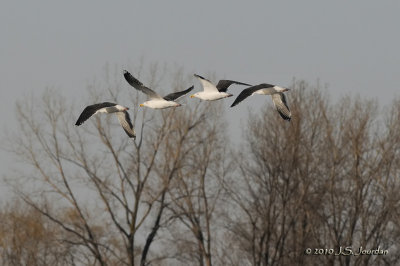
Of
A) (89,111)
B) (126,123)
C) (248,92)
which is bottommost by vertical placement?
(248,92)

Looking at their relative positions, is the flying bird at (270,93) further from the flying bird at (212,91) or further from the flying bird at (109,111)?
the flying bird at (109,111)

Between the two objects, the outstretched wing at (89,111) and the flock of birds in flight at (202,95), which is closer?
the flock of birds in flight at (202,95)

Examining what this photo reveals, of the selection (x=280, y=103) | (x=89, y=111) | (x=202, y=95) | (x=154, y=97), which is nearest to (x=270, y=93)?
(x=280, y=103)

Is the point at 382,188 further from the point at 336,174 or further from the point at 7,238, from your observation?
the point at 7,238

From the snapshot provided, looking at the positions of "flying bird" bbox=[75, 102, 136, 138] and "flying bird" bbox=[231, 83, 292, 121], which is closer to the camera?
"flying bird" bbox=[231, 83, 292, 121]

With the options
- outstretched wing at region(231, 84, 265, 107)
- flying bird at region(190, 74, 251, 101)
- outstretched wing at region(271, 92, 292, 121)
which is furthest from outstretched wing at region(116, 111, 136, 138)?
outstretched wing at region(271, 92, 292, 121)

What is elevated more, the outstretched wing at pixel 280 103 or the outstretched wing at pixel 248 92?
the outstretched wing at pixel 280 103

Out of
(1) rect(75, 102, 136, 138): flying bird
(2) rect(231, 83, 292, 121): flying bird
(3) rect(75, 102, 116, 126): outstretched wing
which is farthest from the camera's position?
(1) rect(75, 102, 136, 138): flying bird

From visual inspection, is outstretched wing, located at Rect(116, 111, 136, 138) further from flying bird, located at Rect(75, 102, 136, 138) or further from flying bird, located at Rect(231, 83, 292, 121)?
flying bird, located at Rect(231, 83, 292, 121)

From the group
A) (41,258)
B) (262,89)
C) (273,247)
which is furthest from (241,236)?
(262,89)

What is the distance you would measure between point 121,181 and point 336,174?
26.9ft

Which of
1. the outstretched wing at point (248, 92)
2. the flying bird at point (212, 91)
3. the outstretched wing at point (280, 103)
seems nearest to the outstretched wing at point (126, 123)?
the flying bird at point (212, 91)

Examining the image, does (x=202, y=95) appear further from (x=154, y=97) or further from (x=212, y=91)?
(x=154, y=97)

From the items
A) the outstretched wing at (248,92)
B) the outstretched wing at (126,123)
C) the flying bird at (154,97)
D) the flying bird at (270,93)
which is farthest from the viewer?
the outstretched wing at (126,123)
